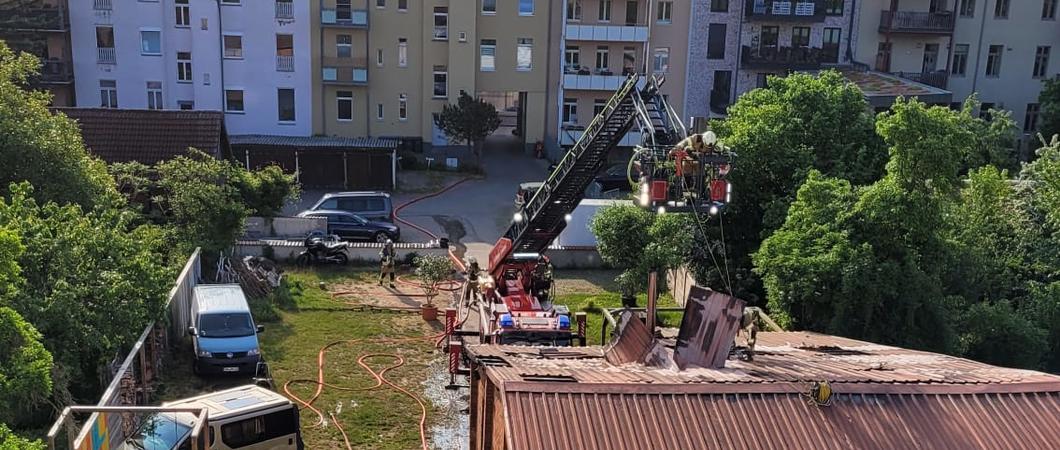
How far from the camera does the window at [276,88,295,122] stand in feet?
136

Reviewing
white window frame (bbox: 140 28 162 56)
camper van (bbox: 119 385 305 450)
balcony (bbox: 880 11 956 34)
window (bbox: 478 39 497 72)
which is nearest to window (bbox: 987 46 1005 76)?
balcony (bbox: 880 11 956 34)

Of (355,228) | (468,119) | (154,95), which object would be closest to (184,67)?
(154,95)

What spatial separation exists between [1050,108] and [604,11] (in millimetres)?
21444

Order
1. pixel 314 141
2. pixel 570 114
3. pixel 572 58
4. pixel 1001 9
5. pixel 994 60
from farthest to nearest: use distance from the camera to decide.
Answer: pixel 994 60 < pixel 1001 9 < pixel 570 114 < pixel 572 58 < pixel 314 141

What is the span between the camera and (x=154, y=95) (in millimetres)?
41062

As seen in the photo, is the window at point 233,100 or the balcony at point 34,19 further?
the window at point 233,100

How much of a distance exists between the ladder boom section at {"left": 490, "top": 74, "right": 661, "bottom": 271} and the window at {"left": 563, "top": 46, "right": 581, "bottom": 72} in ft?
77.2

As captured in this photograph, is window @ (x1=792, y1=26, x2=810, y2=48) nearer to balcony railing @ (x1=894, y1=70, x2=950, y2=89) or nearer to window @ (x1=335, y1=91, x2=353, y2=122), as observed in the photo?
balcony railing @ (x1=894, y1=70, x2=950, y2=89)

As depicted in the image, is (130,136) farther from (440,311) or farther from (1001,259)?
(1001,259)

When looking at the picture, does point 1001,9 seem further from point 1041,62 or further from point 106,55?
point 106,55

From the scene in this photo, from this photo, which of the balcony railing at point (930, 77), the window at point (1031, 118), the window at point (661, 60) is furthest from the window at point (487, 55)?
the window at point (1031, 118)

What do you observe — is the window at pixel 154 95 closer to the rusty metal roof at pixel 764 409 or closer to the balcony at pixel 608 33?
the balcony at pixel 608 33

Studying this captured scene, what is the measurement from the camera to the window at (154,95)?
4088 cm

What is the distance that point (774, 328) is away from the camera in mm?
18562
